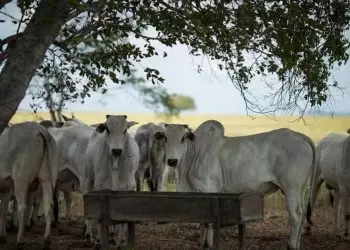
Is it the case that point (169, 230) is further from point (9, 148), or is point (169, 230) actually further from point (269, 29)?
point (269, 29)

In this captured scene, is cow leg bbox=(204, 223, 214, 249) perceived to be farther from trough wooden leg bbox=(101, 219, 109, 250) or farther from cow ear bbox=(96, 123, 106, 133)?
cow ear bbox=(96, 123, 106, 133)

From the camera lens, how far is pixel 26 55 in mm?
10547

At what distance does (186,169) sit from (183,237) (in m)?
2.26

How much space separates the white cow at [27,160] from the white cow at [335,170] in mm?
4813

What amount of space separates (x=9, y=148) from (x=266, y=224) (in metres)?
6.26

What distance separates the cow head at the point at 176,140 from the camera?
11.2 metres

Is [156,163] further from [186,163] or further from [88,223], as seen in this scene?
[186,163]

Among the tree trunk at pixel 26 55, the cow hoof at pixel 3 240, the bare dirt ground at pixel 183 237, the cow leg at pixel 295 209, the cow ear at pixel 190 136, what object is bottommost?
the bare dirt ground at pixel 183 237

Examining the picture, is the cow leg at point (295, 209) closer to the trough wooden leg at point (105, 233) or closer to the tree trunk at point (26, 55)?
the trough wooden leg at point (105, 233)

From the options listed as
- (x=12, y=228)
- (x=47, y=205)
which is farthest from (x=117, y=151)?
(x=12, y=228)

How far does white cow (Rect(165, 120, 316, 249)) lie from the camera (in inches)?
448

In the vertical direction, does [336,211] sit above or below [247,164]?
below

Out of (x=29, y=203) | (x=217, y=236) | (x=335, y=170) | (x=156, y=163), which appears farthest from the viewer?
(x=156, y=163)

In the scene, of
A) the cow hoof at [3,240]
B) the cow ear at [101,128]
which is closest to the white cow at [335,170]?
the cow ear at [101,128]
